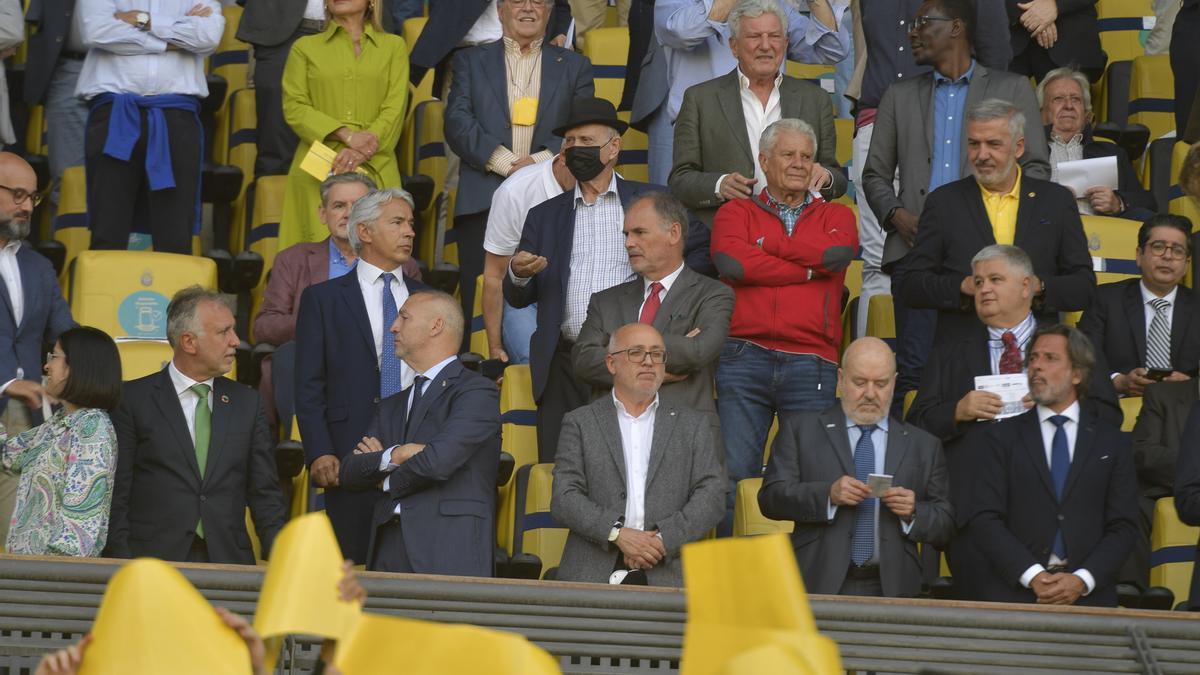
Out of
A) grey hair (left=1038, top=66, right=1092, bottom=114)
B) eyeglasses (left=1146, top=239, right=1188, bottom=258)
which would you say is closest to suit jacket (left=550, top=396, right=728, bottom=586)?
eyeglasses (left=1146, top=239, right=1188, bottom=258)

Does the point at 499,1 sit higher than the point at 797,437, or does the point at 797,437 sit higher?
the point at 499,1

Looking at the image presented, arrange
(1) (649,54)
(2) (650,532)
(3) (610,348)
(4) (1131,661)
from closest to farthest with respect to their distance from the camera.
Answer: (4) (1131,661), (2) (650,532), (3) (610,348), (1) (649,54)

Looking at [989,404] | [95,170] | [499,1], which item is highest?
[499,1]

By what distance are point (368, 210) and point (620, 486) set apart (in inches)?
61.9

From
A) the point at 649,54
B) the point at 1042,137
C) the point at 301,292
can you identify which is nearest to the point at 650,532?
the point at 301,292

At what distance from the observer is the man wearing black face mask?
6.71 m

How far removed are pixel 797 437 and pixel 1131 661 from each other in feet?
5.13

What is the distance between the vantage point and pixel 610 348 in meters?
5.93

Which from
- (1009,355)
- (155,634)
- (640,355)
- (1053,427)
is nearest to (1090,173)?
(1009,355)

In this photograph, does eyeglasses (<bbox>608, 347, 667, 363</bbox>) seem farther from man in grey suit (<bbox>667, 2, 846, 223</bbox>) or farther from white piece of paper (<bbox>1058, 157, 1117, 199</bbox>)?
white piece of paper (<bbox>1058, 157, 1117, 199</bbox>)

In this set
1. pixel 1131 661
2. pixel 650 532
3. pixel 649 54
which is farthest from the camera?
pixel 649 54

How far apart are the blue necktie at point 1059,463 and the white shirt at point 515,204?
7.52 ft

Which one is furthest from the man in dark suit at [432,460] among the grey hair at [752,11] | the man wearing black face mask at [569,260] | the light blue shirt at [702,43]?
the light blue shirt at [702,43]

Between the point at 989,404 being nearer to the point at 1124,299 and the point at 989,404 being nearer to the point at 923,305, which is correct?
the point at 923,305
